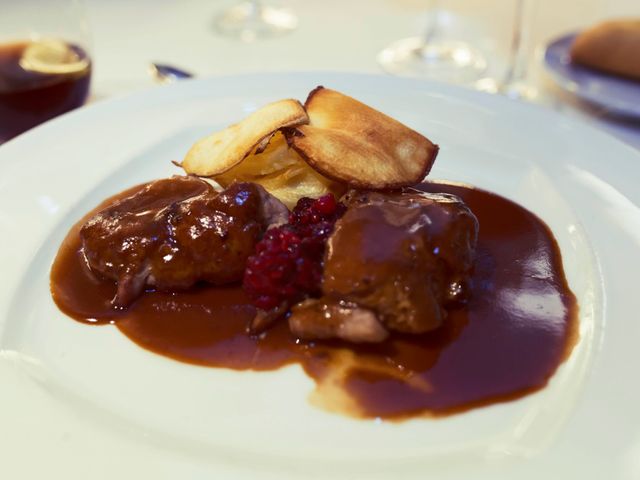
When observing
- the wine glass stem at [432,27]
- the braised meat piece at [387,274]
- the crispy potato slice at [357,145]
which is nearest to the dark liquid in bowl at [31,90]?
the crispy potato slice at [357,145]

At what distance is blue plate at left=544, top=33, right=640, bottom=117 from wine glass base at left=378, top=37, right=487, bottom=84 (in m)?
0.39

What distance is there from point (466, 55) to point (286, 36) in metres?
0.97

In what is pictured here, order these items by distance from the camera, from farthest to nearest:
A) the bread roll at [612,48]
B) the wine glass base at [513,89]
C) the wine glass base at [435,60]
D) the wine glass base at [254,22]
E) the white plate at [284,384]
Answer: the wine glass base at [254,22]
the wine glass base at [435,60]
the wine glass base at [513,89]
the bread roll at [612,48]
the white plate at [284,384]

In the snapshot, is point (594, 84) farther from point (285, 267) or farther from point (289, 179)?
point (285, 267)

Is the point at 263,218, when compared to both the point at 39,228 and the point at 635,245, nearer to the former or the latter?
the point at 39,228

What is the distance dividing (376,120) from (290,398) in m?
0.90

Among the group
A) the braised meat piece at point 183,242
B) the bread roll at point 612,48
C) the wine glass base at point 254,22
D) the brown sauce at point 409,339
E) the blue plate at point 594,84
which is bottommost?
the brown sauce at point 409,339

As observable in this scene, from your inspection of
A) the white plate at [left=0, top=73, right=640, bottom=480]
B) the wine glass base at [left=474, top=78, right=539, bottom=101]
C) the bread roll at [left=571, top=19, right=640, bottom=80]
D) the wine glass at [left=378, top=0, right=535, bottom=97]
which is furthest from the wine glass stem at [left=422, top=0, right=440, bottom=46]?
the white plate at [left=0, top=73, right=640, bottom=480]

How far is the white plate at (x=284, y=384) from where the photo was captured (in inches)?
48.4

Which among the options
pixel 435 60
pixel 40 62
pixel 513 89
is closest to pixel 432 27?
pixel 435 60

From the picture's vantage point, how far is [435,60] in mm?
3191

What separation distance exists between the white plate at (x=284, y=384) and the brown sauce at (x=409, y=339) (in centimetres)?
4

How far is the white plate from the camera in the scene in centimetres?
123

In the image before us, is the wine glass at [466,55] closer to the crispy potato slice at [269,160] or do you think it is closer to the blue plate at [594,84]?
the blue plate at [594,84]
